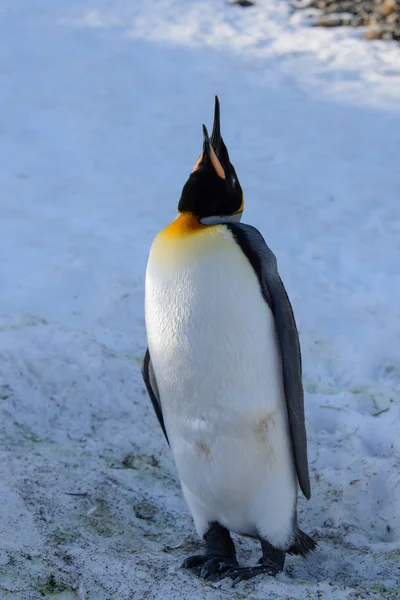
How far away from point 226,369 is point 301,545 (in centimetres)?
65

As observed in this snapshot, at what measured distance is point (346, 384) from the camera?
3.98 m

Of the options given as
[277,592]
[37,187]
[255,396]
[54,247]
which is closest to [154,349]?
[255,396]

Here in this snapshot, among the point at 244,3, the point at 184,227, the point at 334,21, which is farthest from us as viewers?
the point at 244,3

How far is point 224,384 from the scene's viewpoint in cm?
247

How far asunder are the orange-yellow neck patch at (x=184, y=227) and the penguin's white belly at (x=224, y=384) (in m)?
0.07

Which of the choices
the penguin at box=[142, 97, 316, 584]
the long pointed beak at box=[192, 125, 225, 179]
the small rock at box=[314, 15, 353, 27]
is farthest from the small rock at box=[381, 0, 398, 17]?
the long pointed beak at box=[192, 125, 225, 179]

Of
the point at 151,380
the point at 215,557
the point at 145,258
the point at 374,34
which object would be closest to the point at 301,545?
the point at 215,557

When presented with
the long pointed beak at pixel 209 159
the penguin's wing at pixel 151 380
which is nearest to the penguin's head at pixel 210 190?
the long pointed beak at pixel 209 159

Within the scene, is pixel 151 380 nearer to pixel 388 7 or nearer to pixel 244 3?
pixel 388 7

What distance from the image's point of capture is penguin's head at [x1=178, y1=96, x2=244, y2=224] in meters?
2.55

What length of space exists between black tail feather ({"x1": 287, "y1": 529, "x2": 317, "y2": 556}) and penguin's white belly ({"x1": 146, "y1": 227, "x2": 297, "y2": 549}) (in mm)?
31

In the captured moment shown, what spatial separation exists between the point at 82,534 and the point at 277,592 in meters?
0.74

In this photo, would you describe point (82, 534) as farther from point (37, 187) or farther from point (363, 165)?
point (363, 165)

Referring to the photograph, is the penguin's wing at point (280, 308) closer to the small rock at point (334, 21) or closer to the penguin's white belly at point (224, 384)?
the penguin's white belly at point (224, 384)
